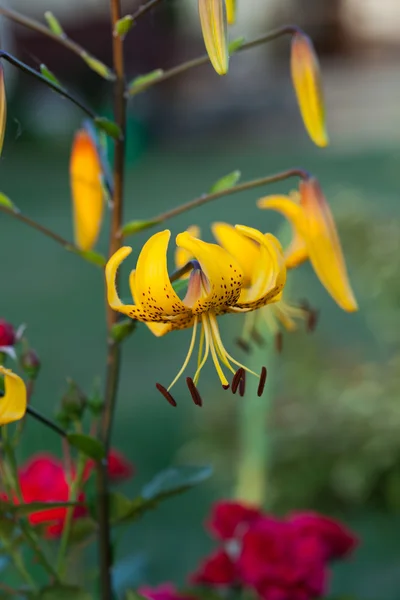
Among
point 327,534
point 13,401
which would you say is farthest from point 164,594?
point 13,401

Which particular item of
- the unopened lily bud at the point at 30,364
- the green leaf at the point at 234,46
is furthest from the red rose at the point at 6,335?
the green leaf at the point at 234,46

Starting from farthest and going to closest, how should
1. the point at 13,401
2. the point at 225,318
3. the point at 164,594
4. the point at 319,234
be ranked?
the point at 225,318 → the point at 164,594 → the point at 319,234 → the point at 13,401

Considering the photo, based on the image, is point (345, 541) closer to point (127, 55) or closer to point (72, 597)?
point (72, 597)

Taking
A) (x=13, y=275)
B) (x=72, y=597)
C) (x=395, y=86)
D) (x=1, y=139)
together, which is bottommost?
(x=395, y=86)

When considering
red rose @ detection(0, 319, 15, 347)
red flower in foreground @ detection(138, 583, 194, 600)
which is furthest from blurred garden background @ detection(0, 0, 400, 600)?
red rose @ detection(0, 319, 15, 347)

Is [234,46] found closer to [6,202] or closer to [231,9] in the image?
[231,9]

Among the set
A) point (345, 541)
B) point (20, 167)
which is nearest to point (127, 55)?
point (20, 167)
